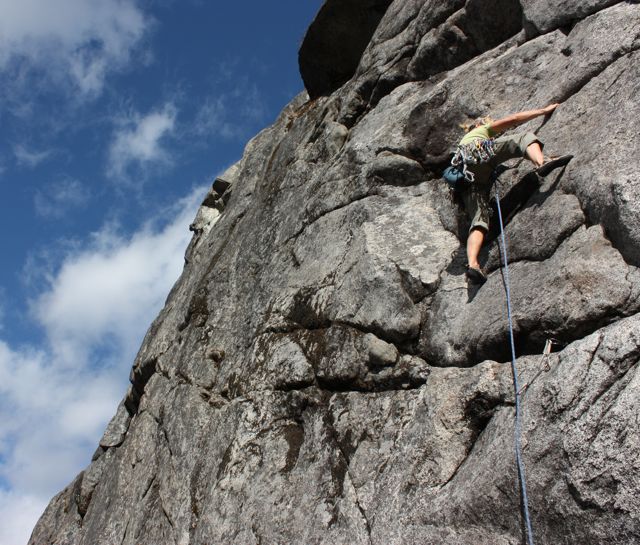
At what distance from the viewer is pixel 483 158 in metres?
9.76

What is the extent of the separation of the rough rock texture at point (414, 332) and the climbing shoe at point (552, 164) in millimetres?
139

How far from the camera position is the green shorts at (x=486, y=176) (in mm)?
9508

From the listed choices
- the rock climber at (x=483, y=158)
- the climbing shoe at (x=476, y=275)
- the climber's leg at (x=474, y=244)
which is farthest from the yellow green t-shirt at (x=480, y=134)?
the climbing shoe at (x=476, y=275)

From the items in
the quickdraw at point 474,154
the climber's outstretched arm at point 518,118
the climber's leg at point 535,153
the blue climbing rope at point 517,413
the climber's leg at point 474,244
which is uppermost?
the climber's outstretched arm at point 518,118

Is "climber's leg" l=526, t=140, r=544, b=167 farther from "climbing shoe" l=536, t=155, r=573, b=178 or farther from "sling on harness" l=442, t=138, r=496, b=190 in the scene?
"sling on harness" l=442, t=138, r=496, b=190

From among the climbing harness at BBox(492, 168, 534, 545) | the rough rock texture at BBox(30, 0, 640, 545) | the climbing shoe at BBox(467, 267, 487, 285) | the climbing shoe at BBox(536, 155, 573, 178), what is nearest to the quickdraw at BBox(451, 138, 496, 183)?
the rough rock texture at BBox(30, 0, 640, 545)

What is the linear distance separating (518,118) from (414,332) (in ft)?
12.0

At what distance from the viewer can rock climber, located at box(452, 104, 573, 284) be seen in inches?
365

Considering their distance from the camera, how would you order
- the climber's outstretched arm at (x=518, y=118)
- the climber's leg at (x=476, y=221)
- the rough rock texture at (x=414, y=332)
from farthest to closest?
the climber's outstretched arm at (x=518, y=118) → the climber's leg at (x=476, y=221) → the rough rock texture at (x=414, y=332)

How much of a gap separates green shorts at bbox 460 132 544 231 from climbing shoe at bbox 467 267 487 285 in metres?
0.76

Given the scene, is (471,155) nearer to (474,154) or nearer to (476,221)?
(474,154)

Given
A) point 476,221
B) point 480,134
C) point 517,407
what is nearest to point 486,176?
point 480,134

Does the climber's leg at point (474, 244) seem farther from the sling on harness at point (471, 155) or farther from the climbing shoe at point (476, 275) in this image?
the sling on harness at point (471, 155)

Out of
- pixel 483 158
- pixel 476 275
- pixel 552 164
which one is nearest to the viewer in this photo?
pixel 552 164
